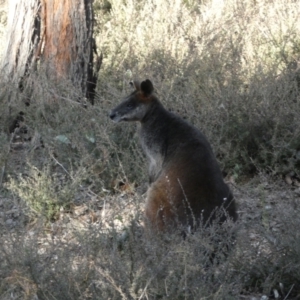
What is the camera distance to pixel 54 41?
30.6ft

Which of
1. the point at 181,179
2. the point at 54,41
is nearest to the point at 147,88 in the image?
the point at 181,179

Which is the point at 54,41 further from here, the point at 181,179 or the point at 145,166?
the point at 181,179

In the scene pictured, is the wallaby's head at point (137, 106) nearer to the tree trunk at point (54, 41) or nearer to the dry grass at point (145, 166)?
the dry grass at point (145, 166)

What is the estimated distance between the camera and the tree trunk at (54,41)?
364 inches

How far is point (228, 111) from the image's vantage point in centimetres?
792

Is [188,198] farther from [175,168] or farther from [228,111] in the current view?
[228,111]

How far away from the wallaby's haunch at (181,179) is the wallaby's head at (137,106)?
0.89 ft

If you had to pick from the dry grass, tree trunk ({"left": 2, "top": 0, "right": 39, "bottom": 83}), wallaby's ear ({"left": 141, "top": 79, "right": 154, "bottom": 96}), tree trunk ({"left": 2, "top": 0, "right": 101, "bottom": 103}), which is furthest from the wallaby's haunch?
tree trunk ({"left": 2, "top": 0, "right": 39, "bottom": 83})

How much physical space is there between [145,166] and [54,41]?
2.81 meters

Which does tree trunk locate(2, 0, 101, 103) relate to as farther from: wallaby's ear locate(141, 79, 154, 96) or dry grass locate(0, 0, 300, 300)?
wallaby's ear locate(141, 79, 154, 96)

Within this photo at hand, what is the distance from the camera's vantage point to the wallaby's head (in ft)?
23.0

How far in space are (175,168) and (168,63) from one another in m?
3.93

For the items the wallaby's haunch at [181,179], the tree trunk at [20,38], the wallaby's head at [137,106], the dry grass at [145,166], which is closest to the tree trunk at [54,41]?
the tree trunk at [20,38]

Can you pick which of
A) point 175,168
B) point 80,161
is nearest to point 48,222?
point 80,161
